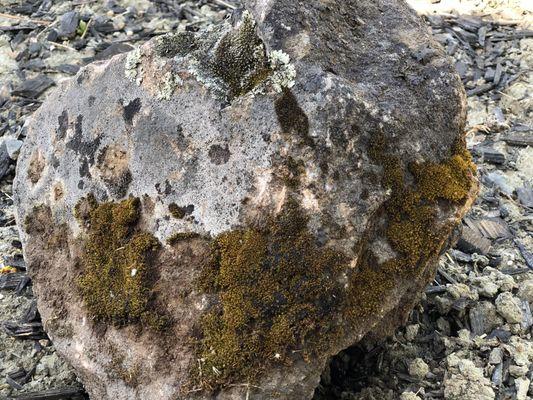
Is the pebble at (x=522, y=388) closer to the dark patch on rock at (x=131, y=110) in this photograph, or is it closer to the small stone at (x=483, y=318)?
the small stone at (x=483, y=318)

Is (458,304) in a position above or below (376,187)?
below

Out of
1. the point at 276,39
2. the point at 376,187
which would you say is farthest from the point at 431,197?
the point at 276,39

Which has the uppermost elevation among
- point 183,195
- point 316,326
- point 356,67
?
point 356,67

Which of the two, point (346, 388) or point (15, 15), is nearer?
point (346, 388)

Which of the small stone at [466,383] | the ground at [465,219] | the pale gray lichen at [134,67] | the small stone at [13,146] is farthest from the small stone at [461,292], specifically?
the small stone at [13,146]

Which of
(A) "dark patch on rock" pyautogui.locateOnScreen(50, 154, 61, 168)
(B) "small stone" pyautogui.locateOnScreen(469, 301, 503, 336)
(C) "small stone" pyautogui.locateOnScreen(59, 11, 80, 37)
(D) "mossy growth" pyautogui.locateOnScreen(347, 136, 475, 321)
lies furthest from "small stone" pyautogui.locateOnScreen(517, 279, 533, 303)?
(C) "small stone" pyautogui.locateOnScreen(59, 11, 80, 37)

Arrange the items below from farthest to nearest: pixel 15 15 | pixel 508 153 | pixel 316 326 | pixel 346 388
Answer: pixel 15 15
pixel 508 153
pixel 346 388
pixel 316 326

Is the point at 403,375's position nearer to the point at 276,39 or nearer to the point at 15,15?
the point at 276,39
